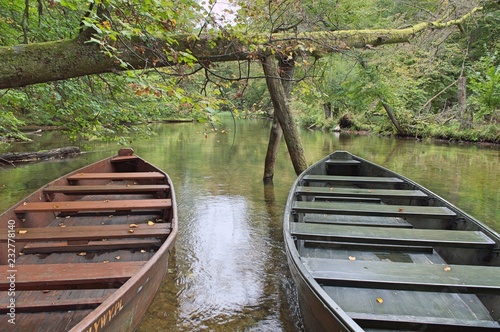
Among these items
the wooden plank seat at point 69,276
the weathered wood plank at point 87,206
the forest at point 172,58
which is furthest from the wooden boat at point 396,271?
the weathered wood plank at point 87,206

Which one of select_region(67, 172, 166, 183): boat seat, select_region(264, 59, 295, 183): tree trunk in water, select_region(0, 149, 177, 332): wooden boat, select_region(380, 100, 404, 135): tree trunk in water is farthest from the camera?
select_region(380, 100, 404, 135): tree trunk in water

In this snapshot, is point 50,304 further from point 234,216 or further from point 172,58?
point 234,216

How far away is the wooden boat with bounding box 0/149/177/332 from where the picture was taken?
2.04 m

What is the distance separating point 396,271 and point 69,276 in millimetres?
2372

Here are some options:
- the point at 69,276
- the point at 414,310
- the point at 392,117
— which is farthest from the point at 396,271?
the point at 392,117

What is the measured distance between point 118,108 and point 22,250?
3.97 metres

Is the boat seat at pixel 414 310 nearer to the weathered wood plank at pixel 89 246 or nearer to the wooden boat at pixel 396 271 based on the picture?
the wooden boat at pixel 396 271

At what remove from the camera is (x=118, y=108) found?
635cm

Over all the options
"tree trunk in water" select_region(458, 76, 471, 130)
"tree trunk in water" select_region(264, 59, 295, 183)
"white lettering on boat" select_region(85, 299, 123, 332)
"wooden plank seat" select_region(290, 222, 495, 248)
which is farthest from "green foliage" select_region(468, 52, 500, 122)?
"white lettering on boat" select_region(85, 299, 123, 332)

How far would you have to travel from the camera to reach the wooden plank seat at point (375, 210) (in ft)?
11.0

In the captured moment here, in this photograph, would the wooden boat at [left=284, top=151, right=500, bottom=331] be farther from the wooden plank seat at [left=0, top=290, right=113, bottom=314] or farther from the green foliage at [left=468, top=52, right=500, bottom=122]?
the green foliage at [left=468, top=52, right=500, bottom=122]

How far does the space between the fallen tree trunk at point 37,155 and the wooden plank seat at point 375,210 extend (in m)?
10.4

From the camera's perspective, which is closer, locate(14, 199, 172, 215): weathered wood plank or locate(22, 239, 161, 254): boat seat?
locate(22, 239, 161, 254): boat seat

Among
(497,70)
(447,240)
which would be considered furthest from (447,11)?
(447,240)
